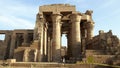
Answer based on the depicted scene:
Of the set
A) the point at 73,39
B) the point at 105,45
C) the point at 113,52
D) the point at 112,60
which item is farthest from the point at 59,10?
the point at 112,60

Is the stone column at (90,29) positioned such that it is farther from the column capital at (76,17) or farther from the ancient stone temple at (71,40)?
the column capital at (76,17)

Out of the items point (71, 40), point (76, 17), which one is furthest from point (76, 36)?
point (76, 17)

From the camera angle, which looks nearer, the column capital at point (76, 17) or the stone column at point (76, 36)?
the stone column at point (76, 36)

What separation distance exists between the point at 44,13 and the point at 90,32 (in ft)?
26.5

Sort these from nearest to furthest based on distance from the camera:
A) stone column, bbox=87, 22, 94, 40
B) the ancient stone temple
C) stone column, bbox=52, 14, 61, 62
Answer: the ancient stone temple
stone column, bbox=52, 14, 61, 62
stone column, bbox=87, 22, 94, 40

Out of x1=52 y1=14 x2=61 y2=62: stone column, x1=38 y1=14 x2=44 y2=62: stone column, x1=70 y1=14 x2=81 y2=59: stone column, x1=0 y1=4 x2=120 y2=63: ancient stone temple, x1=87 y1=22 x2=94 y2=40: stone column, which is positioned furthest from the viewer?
x1=87 y1=22 x2=94 y2=40: stone column

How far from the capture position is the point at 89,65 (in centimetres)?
1783

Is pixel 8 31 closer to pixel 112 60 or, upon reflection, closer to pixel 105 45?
pixel 105 45

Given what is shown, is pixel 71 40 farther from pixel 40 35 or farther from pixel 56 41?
pixel 40 35

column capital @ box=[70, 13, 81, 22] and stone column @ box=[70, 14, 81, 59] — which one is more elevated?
column capital @ box=[70, 13, 81, 22]

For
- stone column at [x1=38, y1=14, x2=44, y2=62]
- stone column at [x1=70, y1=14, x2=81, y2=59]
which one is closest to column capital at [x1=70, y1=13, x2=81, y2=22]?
stone column at [x1=70, y1=14, x2=81, y2=59]

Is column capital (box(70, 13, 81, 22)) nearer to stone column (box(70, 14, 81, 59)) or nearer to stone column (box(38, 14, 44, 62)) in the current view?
stone column (box(70, 14, 81, 59))

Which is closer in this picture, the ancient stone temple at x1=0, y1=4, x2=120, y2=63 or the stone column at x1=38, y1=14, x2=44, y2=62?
the ancient stone temple at x1=0, y1=4, x2=120, y2=63

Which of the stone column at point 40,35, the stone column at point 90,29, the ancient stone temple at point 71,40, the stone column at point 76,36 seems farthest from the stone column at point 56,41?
the stone column at point 90,29
